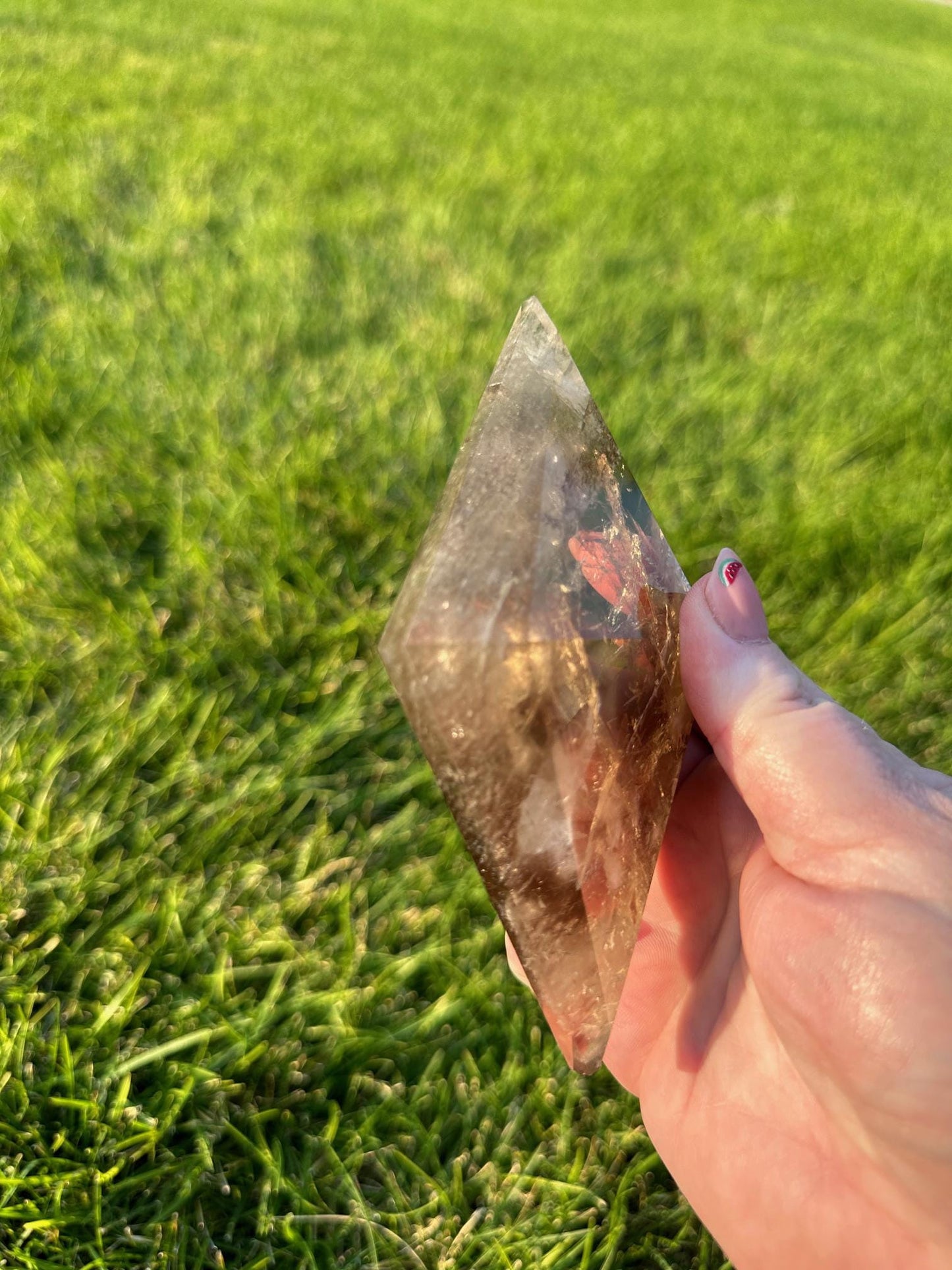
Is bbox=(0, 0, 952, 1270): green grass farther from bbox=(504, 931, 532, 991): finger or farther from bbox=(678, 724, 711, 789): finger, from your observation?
bbox=(678, 724, 711, 789): finger

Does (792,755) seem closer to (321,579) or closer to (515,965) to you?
(515,965)

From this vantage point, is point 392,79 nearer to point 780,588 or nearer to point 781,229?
point 781,229

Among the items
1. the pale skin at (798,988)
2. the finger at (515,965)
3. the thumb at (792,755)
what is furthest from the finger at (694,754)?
the finger at (515,965)

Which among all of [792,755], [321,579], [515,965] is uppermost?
[792,755]

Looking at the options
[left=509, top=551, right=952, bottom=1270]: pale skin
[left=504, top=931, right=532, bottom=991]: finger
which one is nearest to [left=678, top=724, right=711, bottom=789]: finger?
[left=509, top=551, right=952, bottom=1270]: pale skin

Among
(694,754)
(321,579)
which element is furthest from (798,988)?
(321,579)

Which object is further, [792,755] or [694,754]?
[694,754]
